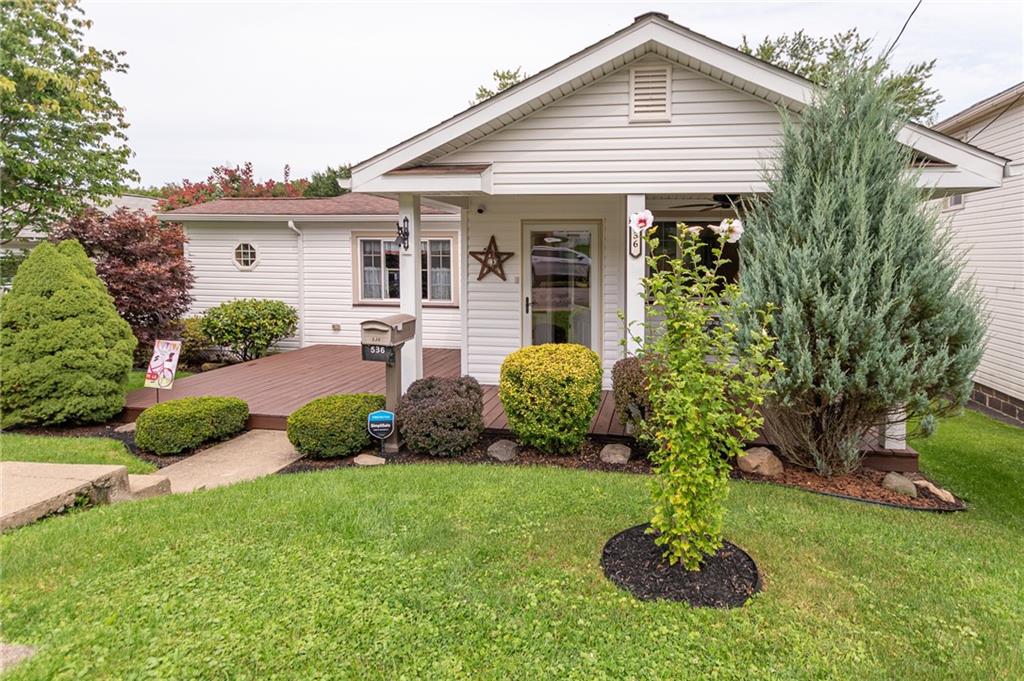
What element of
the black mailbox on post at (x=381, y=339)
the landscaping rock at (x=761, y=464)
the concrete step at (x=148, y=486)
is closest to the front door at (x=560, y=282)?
the black mailbox on post at (x=381, y=339)

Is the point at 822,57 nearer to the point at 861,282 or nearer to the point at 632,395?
the point at 861,282

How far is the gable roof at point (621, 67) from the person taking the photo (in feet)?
16.8

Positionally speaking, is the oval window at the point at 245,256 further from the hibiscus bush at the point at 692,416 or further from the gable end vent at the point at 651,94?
the hibiscus bush at the point at 692,416

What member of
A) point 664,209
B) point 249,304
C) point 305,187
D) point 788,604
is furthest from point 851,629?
point 305,187

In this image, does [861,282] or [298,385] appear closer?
[861,282]

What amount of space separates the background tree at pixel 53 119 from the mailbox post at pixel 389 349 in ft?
26.1

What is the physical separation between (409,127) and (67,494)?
2448 cm

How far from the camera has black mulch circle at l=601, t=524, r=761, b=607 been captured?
289cm

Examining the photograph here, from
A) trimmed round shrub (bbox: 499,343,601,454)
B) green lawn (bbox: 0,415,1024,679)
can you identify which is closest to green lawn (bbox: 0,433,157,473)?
green lawn (bbox: 0,415,1024,679)

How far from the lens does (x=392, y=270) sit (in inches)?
465

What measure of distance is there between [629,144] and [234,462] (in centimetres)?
504

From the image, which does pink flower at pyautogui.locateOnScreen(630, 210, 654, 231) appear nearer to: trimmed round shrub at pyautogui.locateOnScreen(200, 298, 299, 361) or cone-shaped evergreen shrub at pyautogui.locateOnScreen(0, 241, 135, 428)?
cone-shaped evergreen shrub at pyautogui.locateOnScreen(0, 241, 135, 428)

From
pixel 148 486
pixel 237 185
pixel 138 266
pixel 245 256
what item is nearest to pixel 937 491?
pixel 148 486

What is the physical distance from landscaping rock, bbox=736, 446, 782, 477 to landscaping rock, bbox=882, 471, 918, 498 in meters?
0.86
